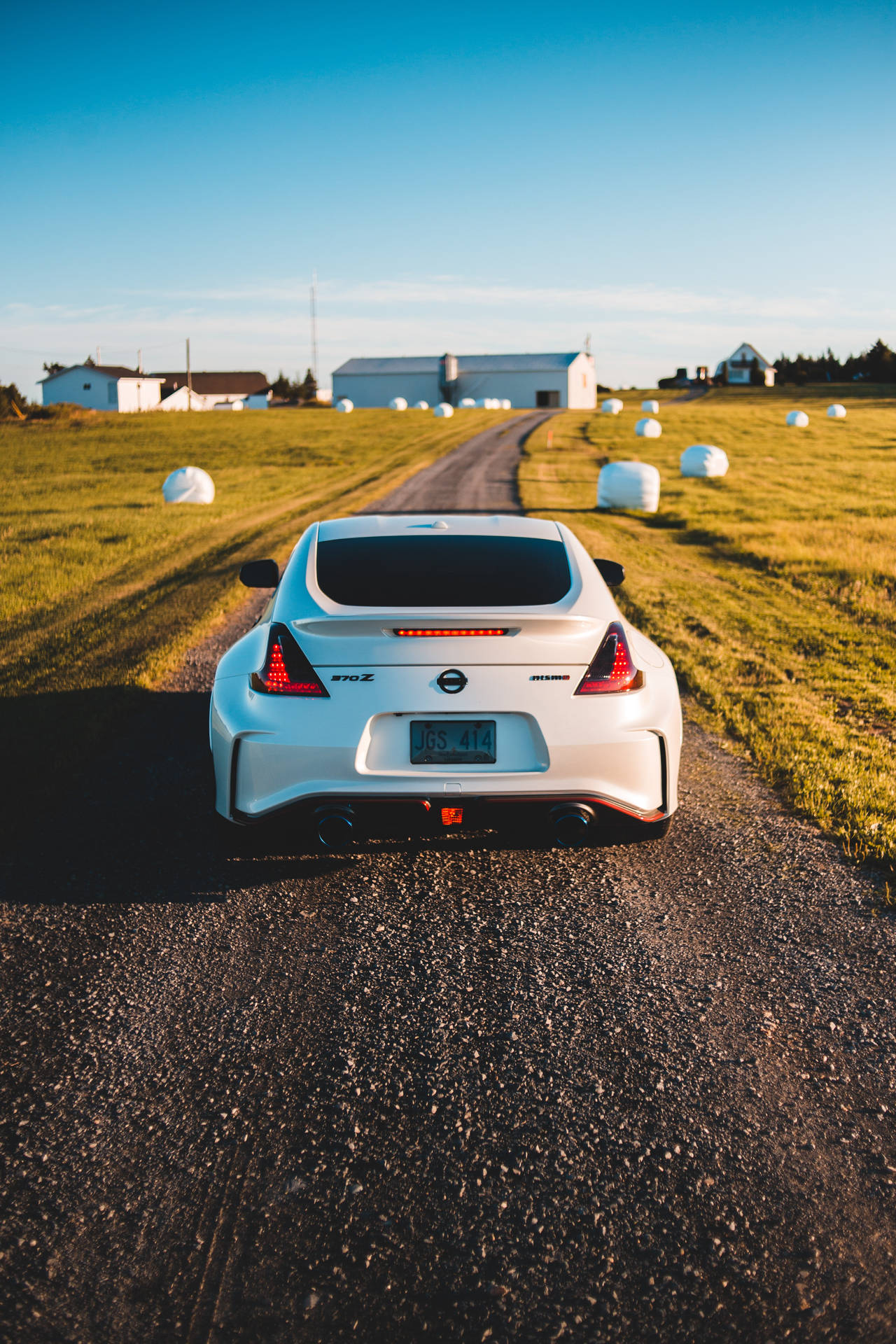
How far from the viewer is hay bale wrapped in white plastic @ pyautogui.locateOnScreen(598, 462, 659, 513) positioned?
71.6 ft

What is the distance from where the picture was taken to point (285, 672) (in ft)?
13.9

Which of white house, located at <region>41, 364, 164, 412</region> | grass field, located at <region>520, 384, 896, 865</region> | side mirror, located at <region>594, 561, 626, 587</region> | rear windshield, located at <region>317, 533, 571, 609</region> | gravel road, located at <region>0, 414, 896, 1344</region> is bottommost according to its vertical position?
gravel road, located at <region>0, 414, 896, 1344</region>

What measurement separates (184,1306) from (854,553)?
593 inches

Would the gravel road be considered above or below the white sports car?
below

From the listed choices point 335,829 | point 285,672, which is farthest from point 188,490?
point 335,829

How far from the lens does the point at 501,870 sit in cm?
478

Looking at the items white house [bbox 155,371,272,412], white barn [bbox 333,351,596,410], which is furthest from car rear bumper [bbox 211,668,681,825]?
white house [bbox 155,371,272,412]

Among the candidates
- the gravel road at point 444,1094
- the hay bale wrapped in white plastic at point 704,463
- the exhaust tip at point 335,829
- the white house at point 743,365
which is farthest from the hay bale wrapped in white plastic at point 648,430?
the white house at point 743,365

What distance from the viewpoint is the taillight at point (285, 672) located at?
165 inches

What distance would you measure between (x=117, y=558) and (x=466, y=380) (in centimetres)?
8954

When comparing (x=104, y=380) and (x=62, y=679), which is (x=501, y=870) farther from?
(x=104, y=380)

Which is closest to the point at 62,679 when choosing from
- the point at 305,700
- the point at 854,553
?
the point at 305,700

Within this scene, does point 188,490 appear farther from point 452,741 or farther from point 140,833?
point 452,741

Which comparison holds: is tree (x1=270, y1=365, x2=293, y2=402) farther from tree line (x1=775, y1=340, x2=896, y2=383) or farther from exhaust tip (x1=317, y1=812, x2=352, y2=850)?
exhaust tip (x1=317, y1=812, x2=352, y2=850)
